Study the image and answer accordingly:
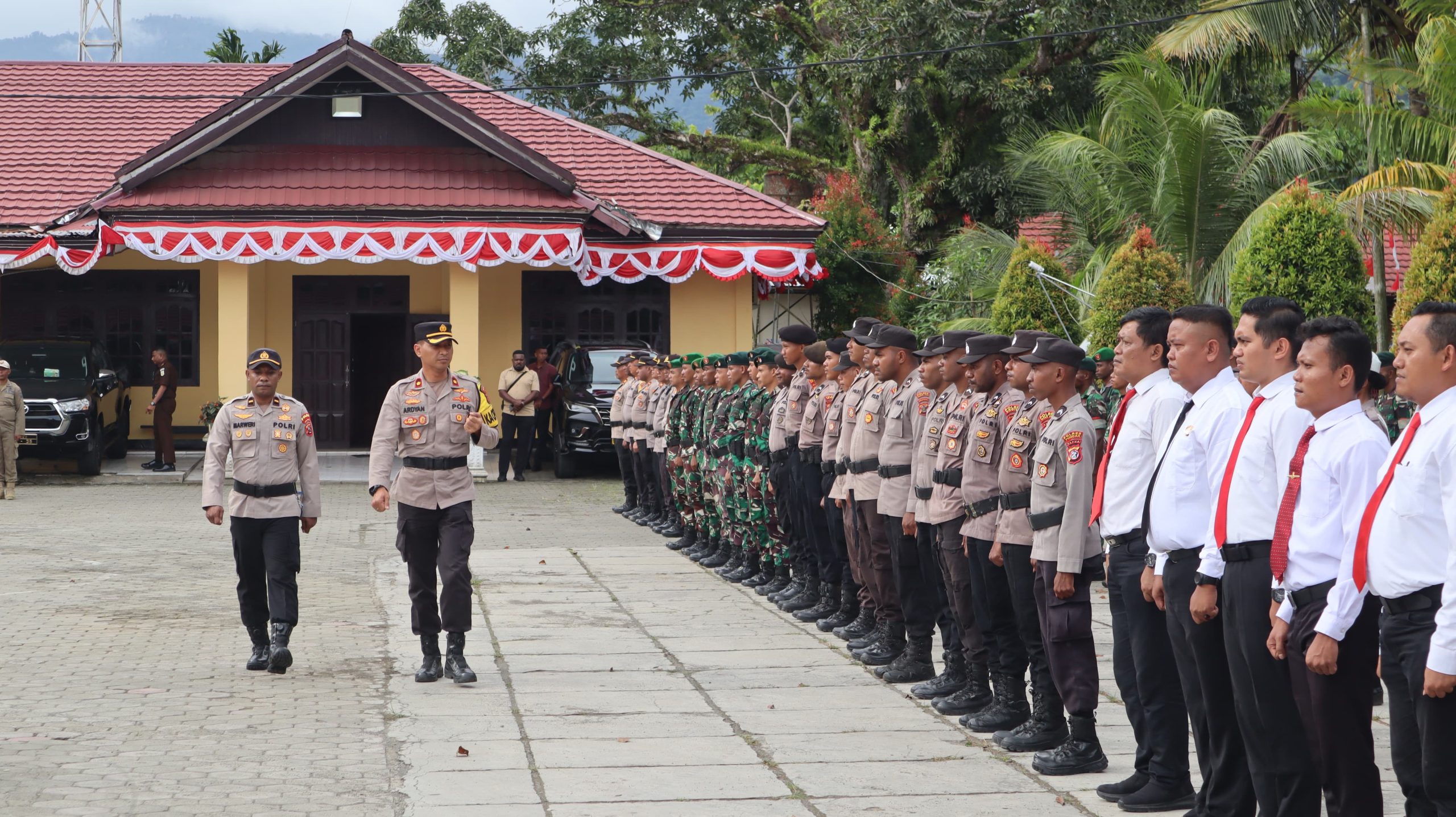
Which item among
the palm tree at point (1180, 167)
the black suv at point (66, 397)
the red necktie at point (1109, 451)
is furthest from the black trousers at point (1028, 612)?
the black suv at point (66, 397)

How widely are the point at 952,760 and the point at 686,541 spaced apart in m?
8.35

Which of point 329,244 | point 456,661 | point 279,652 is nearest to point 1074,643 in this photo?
point 456,661

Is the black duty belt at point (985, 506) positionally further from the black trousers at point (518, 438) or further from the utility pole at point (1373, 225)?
the black trousers at point (518, 438)

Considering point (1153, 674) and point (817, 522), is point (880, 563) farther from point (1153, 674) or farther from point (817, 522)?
point (1153, 674)

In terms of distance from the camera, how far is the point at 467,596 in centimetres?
856

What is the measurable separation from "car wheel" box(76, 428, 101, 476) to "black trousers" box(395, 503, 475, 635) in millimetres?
13643

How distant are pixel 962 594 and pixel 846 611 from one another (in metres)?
2.86

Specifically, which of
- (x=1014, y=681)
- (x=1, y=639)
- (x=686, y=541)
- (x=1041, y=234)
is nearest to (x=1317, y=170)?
(x=1041, y=234)

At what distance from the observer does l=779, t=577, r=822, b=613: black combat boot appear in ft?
36.0

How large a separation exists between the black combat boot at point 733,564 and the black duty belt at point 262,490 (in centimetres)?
483

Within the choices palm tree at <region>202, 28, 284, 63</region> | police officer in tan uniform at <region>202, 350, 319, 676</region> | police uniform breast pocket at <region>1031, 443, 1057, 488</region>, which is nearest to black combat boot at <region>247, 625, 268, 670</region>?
police officer in tan uniform at <region>202, 350, 319, 676</region>

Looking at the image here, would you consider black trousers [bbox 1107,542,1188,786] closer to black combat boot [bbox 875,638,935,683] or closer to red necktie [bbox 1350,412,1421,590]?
red necktie [bbox 1350,412,1421,590]

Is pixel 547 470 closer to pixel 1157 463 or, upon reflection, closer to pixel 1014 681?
pixel 1014 681

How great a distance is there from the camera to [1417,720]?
13.8ft
